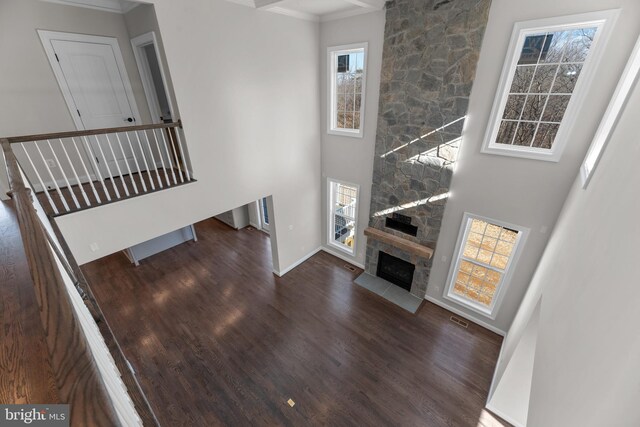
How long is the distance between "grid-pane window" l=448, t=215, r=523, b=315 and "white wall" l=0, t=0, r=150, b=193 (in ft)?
23.1

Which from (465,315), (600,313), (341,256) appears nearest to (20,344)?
(600,313)

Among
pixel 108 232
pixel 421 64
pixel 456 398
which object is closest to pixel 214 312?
pixel 108 232

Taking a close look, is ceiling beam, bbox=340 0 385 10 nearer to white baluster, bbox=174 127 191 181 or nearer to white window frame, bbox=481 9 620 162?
white window frame, bbox=481 9 620 162

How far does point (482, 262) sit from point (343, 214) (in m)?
3.24

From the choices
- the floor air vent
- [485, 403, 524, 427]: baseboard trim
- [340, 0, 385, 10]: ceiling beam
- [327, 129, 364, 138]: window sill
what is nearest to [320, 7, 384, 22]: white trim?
[340, 0, 385, 10]: ceiling beam

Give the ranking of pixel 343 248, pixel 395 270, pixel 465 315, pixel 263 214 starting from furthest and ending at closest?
1. pixel 263 214
2. pixel 343 248
3. pixel 395 270
4. pixel 465 315

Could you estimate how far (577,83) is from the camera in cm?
334

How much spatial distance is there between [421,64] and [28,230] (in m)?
5.11

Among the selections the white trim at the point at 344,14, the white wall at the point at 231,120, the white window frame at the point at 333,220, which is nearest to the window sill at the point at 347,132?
the white wall at the point at 231,120

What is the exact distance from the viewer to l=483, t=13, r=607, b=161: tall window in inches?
129

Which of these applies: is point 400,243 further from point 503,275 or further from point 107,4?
point 107,4

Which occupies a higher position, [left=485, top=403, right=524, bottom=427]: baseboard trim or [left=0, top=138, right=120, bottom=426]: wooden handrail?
[left=0, top=138, right=120, bottom=426]: wooden handrail

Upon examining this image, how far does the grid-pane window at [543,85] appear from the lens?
334cm

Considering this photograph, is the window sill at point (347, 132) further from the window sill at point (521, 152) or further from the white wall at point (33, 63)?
the white wall at point (33, 63)
